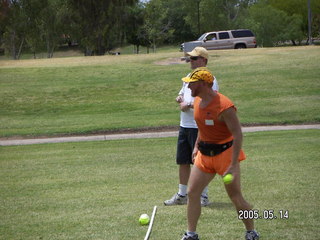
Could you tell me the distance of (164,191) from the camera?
9.34 meters

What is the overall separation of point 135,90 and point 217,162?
21149 mm

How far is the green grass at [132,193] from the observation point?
23.1ft

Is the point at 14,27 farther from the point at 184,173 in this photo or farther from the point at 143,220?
the point at 143,220

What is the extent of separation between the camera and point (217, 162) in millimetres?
6098

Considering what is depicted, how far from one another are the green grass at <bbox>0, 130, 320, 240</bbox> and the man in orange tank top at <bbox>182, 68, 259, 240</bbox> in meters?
0.65

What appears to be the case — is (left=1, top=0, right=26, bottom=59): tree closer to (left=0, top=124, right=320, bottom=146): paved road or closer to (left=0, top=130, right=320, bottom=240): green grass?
(left=0, top=124, right=320, bottom=146): paved road

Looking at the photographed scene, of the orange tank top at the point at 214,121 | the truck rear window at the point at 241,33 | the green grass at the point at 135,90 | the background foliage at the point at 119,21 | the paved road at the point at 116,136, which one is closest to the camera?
the orange tank top at the point at 214,121

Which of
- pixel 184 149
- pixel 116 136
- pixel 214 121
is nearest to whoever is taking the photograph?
pixel 214 121

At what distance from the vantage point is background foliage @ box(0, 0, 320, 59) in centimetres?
5775

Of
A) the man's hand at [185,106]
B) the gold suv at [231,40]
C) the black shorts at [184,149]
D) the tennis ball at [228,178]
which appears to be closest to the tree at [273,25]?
the gold suv at [231,40]

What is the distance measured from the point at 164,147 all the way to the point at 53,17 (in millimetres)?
49469

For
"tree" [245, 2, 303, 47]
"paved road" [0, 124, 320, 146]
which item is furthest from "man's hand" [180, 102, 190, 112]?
"tree" [245, 2, 303, 47]

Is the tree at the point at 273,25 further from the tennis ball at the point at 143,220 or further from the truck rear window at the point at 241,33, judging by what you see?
the tennis ball at the point at 143,220

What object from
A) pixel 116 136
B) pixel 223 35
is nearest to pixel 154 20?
pixel 223 35
